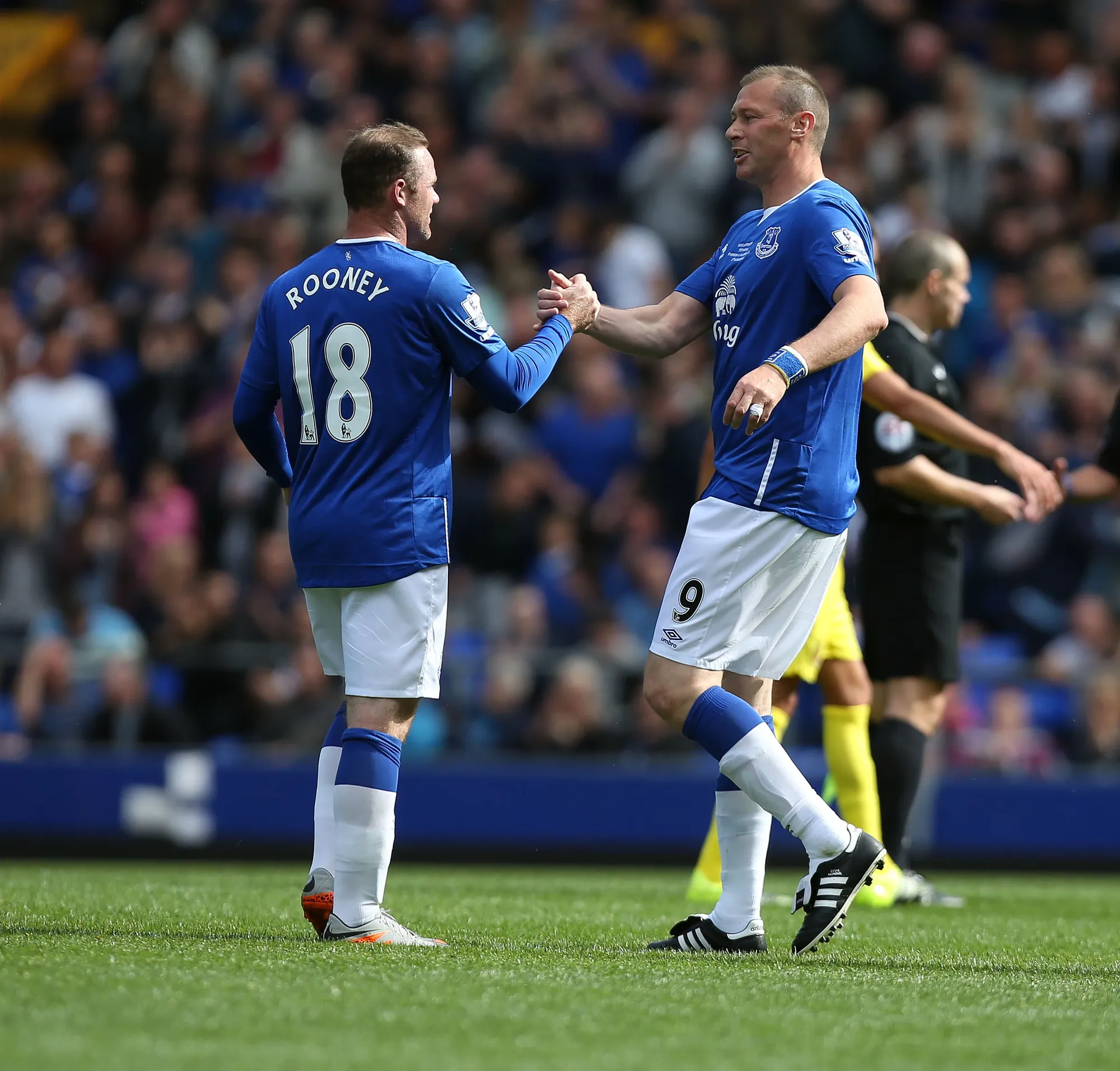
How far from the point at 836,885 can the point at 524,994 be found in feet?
3.55

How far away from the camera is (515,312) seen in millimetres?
13617

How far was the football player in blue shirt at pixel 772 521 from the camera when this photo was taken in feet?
15.7

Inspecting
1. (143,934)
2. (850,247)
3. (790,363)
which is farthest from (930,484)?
(143,934)

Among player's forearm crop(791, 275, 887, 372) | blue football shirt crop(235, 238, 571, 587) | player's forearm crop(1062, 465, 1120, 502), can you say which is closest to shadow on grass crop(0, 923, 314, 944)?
blue football shirt crop(235, 238, 571, 587)

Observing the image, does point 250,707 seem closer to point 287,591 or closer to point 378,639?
point 287,591

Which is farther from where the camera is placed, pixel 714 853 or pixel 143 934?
pixel 714 853

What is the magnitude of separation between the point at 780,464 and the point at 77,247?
12.4 metres

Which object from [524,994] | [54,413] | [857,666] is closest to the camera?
[524,994]

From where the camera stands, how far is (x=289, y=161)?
1535cm

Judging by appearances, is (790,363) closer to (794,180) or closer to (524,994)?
(794,180)

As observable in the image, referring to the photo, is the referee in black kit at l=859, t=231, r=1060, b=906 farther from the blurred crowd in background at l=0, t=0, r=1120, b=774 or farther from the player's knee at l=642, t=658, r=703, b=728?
the blurred crowd in background at l=0, t=0, r=1120, b=774

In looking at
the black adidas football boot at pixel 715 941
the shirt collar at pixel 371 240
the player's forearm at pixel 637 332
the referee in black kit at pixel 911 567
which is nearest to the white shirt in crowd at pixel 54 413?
the referee in black kit at pixel 911 567

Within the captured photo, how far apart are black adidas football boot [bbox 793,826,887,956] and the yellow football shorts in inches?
77.8

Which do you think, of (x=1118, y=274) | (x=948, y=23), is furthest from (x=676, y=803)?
(x=948, y=23)
